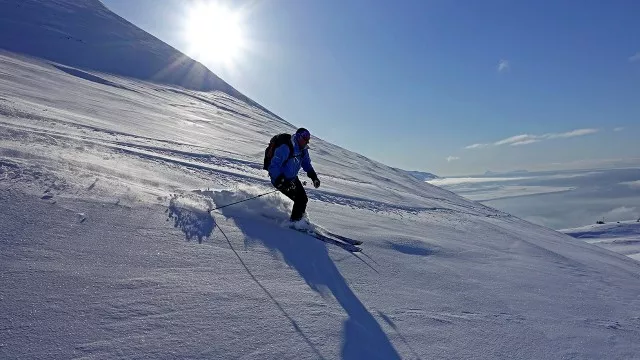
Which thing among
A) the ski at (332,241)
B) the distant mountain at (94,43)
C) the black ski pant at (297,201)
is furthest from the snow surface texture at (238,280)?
the distant mountain at (94,43)

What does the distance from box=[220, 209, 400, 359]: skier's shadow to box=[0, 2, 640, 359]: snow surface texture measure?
0.02 metres

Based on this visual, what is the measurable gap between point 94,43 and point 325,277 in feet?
135

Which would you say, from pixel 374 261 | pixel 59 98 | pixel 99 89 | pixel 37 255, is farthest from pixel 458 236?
pixel 99 89

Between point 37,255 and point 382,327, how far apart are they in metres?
2.93

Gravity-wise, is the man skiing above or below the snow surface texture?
above

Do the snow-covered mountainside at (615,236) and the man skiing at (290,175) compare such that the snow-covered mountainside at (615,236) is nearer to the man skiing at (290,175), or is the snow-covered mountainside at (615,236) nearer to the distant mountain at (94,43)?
the distant mountain at (94,43)

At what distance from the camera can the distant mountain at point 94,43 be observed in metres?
30.3

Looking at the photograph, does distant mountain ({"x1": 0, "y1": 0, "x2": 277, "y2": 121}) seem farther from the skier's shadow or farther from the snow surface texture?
the skier's shadow

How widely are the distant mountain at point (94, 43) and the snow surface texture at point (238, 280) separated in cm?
2553

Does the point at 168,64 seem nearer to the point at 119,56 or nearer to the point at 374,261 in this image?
the point at 119,56

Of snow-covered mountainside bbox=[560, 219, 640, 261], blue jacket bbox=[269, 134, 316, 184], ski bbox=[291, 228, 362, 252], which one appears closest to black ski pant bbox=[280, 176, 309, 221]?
blue jacket bbox=[269, 134, 316, 184]

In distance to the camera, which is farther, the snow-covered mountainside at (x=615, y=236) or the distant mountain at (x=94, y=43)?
the snow-covered mountainside at (x=615, y=236)

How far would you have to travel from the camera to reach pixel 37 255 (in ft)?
10.7

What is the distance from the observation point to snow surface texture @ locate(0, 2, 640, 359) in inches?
109
